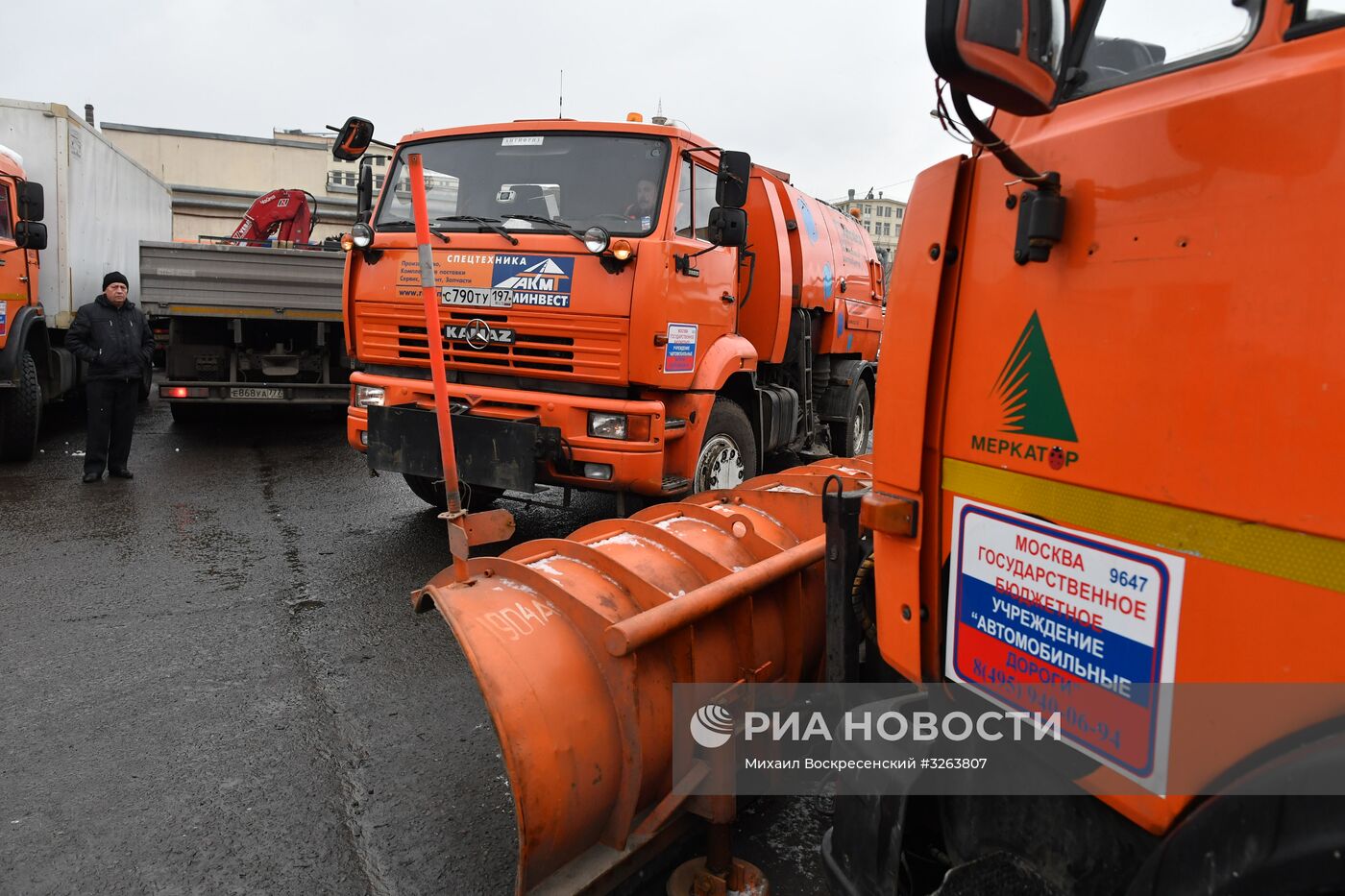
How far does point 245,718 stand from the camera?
11.6 feet

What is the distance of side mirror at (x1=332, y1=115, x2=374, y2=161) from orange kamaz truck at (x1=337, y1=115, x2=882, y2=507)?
1.43 feet

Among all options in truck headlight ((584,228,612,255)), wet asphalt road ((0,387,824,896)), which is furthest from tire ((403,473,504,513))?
truck headlight ((584,228,612,255))

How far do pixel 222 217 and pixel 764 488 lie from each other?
20.9m

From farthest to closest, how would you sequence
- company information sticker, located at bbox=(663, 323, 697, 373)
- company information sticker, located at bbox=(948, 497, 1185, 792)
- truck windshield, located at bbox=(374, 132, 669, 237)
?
truck windshield, located at bbox=(374, 132, 669, 237), company information sticker, located at bbox=(663, 323, 697, 373), company information sticker, located at bbox=(948, 497, 1185, 792)

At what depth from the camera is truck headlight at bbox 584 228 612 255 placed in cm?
485

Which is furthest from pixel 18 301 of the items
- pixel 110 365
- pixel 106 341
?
pixel 110 365

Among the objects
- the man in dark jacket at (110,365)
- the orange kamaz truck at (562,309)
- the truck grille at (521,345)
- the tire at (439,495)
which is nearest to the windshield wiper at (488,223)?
the orange kamaz truck at (562,309)

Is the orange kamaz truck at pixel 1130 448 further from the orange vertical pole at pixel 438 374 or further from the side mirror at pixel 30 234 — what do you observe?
the side mirror at pixel 30 234

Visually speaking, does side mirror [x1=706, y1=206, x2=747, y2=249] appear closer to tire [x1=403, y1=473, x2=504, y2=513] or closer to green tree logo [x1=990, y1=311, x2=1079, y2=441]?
tire [x1=403, y1=473, x2=504, y2=513]

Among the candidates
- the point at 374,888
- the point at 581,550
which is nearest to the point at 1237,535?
the point at 581,550

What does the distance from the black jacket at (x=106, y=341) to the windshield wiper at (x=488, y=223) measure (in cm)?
381

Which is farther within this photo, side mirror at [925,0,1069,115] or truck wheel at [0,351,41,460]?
truck wheel at [0,351,41,460]

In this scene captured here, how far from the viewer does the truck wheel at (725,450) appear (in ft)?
18.7

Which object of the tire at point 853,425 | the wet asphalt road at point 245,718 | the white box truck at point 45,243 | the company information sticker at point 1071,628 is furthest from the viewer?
the tire at point 853,425
